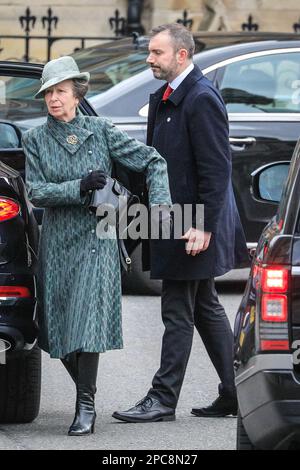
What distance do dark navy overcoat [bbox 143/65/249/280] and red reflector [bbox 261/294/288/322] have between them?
164 cm

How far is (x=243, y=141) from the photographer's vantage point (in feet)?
32.8

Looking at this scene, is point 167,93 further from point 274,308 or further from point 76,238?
point 274,308

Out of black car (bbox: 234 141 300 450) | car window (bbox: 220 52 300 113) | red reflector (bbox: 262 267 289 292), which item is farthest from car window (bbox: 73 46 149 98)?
red reflector (bbox: 262 267 289 292)

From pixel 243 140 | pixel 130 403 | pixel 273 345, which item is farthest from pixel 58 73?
pixel 243 140

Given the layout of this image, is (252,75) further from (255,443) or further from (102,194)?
(255,443)

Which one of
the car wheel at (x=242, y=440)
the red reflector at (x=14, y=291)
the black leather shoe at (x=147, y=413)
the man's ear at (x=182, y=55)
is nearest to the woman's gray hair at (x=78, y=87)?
the man's ear at (x=182, y=55)

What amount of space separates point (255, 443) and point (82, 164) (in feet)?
6.13

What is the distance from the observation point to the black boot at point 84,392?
651 cm

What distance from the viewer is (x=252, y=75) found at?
10211 millimetres

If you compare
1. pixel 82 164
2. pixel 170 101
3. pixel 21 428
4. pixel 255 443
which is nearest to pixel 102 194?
pixel 82 164

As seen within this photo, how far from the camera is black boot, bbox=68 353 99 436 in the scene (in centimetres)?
651
